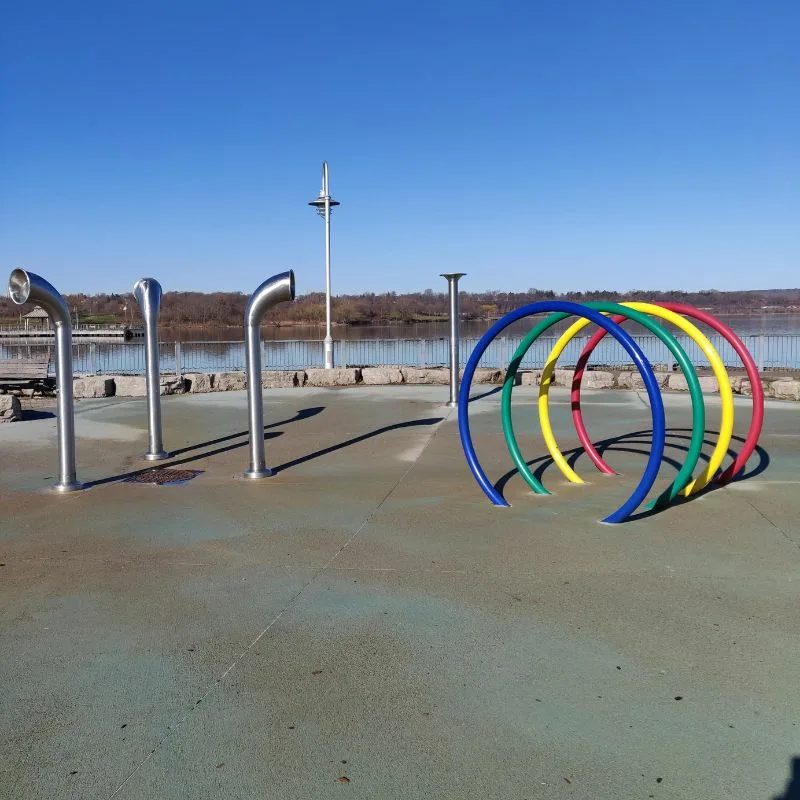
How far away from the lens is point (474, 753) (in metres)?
2.98

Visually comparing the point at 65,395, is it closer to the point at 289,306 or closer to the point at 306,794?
the point at 306,794

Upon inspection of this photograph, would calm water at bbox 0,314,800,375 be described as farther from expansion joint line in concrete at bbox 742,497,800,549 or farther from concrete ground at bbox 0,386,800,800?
concrete ground at bbox 0,386,800,800

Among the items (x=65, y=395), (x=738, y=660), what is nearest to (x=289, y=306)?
(x=65, y=395)

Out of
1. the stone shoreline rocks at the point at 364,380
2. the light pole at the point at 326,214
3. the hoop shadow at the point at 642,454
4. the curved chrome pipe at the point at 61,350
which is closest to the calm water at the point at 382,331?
the light pole at the point at 326,214

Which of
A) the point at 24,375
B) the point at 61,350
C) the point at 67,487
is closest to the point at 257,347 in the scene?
the point at 61,350

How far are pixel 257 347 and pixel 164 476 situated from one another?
156cm

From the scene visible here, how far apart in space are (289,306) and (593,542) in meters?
70.4

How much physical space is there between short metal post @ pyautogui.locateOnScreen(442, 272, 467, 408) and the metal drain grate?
6094 millimetres

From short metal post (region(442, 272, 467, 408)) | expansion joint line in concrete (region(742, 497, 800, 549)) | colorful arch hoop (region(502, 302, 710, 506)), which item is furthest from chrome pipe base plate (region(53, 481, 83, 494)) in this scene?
short metal post (region(442, 272, 467, 408))

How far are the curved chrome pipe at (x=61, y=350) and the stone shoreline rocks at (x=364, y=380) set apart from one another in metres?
8.85

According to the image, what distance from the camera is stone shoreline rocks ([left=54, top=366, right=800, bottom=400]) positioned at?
16.4 metres

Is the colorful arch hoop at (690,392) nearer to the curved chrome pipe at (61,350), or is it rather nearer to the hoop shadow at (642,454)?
the hoop shadow at (642,454)

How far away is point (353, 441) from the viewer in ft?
33.8

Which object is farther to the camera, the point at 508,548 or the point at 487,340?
the point at 487,340
